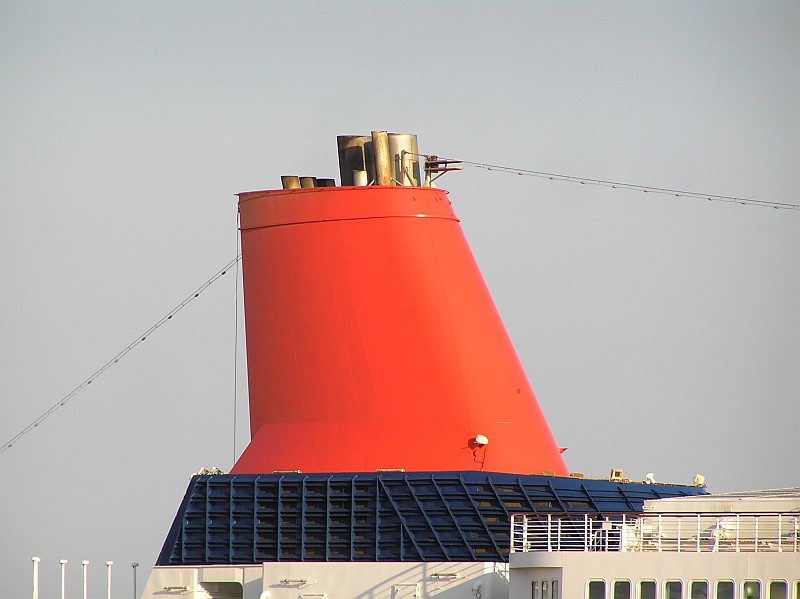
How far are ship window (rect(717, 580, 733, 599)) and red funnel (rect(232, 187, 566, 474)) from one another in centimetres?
680

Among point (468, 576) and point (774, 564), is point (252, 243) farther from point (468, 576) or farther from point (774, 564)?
point (774, 564)

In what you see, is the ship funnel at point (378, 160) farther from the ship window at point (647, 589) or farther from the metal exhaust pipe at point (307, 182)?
the ship window at point (647, 589)

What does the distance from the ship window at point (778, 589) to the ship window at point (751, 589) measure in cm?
20

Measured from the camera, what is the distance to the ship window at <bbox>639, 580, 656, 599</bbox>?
1380 inches

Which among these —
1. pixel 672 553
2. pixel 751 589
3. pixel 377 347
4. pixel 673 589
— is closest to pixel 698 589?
pixel 673 589

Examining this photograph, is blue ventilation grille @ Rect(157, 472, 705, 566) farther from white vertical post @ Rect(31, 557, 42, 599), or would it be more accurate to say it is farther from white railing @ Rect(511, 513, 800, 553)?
white vertical post @ Rect(31, 557, 42, 599)

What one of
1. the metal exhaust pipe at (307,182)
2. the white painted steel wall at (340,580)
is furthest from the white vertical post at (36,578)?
the metal exhaust pipe at (307,182)

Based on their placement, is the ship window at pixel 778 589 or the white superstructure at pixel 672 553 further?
the white superstructure at pixel 672 553

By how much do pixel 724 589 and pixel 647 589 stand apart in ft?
4.39

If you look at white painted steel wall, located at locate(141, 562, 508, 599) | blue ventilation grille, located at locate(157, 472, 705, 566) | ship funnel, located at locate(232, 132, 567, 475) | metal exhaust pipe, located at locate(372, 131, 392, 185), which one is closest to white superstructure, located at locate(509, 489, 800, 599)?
blue ventilation grille, located at locate(157, 472, 705, 566)

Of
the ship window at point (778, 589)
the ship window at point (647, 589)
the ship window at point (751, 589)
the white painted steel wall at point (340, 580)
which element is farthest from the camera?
the white painted steel wall at point (340, 580)

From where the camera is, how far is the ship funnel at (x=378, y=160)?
1656 inches

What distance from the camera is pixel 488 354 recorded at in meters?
41.5

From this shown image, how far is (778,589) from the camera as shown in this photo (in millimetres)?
34312
